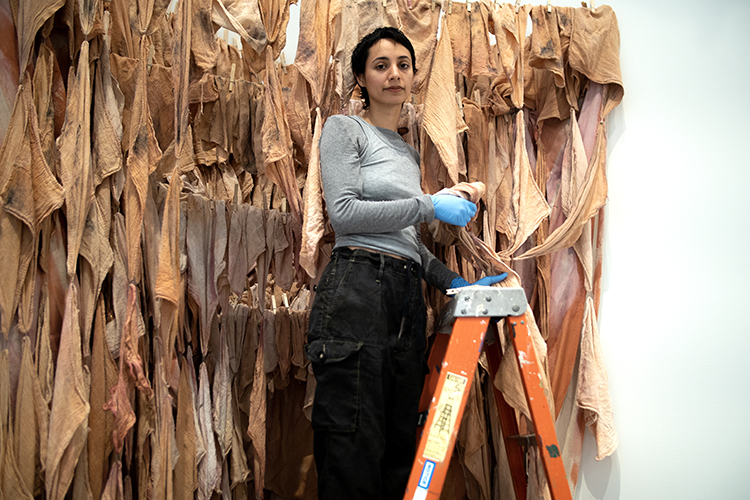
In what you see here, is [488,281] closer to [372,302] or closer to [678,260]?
[372,302]

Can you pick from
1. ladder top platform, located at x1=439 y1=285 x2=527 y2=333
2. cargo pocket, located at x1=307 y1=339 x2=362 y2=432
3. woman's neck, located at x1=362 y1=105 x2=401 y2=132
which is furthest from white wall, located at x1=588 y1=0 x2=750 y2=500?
cargo pocket, located at x1=307 y1=339 x2=362 y2=432

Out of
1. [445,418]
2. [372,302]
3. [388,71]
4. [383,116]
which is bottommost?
[445,418]

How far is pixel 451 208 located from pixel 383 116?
1.31ft

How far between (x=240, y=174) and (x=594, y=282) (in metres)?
1.49

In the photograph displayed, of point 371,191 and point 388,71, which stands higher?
point 388,71

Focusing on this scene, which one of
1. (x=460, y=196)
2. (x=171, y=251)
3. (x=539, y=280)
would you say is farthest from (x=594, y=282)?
(x=171, y=251)

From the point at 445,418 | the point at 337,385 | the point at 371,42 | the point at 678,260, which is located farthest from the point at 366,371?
the point at 678,260

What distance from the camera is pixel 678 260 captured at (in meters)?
1.96

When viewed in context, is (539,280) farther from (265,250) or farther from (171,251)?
(171,251)

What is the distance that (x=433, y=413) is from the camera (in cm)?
130

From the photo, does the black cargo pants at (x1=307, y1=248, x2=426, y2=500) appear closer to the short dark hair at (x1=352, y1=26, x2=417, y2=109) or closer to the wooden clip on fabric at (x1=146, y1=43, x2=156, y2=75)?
the short dark hair at (x1=352, y1=26, x2=417, y2=109)

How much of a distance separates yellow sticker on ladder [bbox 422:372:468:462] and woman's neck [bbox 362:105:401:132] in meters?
0.79

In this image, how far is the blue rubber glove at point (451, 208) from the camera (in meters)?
1.48

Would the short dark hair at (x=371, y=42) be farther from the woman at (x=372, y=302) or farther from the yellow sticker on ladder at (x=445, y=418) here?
the yellow sticker on ladder at (x=445, y=418)
